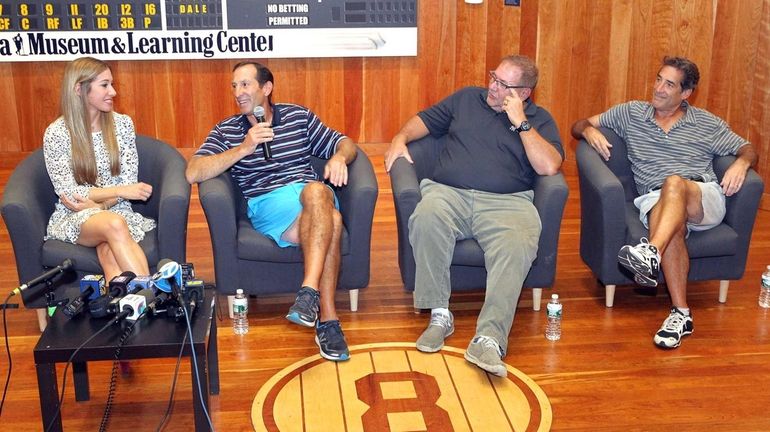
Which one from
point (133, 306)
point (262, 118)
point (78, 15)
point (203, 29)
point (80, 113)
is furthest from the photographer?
point (203, 29)

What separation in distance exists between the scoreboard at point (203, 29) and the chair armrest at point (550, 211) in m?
2.83

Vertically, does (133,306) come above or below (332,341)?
above

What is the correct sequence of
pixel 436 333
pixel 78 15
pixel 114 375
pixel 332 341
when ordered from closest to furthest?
Result: pixel 114 375, pixel 332 341, pixel 436 333, pixel 78 15

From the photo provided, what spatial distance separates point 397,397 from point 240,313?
0.92m

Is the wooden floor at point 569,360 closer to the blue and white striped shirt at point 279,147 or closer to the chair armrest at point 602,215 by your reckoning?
the chair armrest at point 602,215

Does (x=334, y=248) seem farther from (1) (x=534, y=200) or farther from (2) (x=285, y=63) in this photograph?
(2) (x=285, y=63)

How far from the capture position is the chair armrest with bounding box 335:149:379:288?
399 centimetres

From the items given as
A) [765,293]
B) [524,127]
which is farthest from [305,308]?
[765,293]

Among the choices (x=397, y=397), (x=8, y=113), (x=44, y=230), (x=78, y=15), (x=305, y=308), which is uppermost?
(x=78, y=15)

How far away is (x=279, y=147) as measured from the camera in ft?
13.9

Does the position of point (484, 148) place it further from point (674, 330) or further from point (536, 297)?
point (674, 330)

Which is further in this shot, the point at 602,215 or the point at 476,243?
the point at 602,215

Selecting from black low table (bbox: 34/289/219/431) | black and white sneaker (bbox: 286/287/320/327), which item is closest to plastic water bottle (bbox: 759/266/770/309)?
black and white sneaker (bbox: 286/287/320/327)

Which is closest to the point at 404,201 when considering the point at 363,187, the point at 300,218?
the point at 363,187
